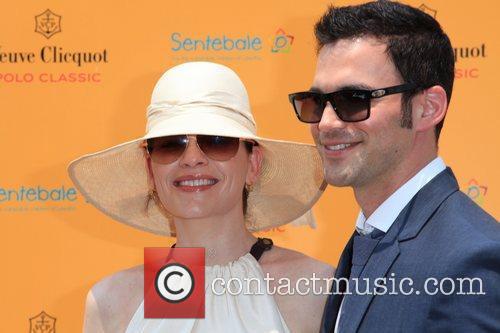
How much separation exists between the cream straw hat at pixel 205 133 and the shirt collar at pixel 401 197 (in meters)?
0.63

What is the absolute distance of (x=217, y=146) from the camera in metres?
2.62

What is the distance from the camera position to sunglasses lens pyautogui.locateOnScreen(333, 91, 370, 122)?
2164mm

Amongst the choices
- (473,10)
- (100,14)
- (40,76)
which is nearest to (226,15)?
(100,14)

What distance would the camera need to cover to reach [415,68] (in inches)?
86.5

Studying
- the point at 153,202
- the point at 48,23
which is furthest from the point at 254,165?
the point at 48,23

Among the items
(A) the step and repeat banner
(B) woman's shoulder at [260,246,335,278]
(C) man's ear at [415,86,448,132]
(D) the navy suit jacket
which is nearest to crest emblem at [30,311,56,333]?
(A) the step and repeat banner

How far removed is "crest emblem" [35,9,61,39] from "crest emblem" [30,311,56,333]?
1250 millimetres

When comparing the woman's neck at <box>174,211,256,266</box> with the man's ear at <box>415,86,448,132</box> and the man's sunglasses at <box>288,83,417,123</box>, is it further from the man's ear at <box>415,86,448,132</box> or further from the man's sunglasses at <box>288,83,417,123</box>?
the man's ear at <box>415,86,448,132</box>

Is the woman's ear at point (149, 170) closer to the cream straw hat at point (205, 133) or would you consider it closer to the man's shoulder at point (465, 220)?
the cream straw hat at point (205, 133)

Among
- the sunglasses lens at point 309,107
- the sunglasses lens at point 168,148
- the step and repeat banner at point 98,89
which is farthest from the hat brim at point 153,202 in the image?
the step and repeat banner at point 98,89

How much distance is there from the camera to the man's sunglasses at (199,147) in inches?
103

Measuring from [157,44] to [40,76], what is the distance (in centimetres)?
55

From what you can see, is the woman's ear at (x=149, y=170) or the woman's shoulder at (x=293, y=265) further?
the woman's ear at (x=149, y=170)

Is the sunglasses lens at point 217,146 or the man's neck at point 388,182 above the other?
the sunglasses lens at point 217,146
